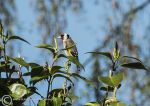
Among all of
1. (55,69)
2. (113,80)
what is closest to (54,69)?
(55,69)

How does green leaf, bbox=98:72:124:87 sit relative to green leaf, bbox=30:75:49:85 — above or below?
below

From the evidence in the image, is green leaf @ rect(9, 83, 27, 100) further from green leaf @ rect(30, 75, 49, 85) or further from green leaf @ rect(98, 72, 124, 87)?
green leaf @ rect(98, 72, 124, 87)

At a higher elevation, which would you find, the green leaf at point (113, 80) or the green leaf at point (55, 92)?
the green leaf at point (113, 80)

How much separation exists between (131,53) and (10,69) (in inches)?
188

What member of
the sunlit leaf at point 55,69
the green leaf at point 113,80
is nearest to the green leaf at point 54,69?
the sunlit leaf at point 55,69

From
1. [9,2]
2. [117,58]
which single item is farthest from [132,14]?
[117,58]

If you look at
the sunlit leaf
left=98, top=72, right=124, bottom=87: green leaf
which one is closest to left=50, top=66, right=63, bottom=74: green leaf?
the sunlit leaf


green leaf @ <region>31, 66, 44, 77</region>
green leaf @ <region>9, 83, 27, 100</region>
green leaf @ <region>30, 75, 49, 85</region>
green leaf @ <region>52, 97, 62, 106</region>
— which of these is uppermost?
green leaf @ <region>31, 66, 44, 77</region>

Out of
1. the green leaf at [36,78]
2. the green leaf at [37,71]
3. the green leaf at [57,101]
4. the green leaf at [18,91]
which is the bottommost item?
the green leaf at [57,101]

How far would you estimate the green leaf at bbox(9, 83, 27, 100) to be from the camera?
1222 mm

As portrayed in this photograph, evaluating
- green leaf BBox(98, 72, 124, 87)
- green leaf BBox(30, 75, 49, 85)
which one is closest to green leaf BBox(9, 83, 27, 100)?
green leaf BBox(30, 75, 49, 85)

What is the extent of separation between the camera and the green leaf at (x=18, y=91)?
48.1 inches

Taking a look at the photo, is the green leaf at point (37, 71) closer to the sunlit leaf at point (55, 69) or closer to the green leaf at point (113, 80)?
the sunlit leaf at point (55, 69)

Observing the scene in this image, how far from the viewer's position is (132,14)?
6.43m
